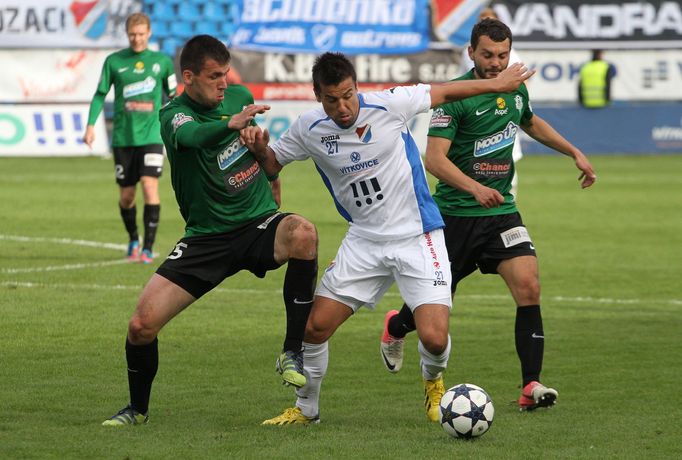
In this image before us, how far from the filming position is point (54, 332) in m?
9.77

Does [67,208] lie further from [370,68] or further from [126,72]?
[370,68]

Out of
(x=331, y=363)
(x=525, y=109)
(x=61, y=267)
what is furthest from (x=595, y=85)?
(x=525, y=109)

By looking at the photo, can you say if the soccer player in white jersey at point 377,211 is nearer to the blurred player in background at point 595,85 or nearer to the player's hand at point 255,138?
the player's hand at point 255,138

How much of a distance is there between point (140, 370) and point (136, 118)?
757 cm

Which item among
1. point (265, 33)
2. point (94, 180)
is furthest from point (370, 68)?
point (94, 180)

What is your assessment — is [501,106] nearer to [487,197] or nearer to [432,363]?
[487,197]

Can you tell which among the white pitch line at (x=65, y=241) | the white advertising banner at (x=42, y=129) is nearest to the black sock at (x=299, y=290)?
the white pitch line at (x=65, y=241)

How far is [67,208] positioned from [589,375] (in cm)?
1242

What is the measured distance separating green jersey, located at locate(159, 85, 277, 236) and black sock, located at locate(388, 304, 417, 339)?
1310mm

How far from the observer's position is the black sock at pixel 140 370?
Result: 6973 millimetres

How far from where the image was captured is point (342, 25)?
31656 mm

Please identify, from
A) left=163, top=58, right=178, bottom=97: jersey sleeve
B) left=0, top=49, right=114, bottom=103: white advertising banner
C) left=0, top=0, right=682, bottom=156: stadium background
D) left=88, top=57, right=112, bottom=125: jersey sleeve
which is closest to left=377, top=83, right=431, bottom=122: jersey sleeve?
left=163, top=58, right=178, bottom=97: jersey sleeve

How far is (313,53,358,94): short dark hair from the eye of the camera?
21.8 ft

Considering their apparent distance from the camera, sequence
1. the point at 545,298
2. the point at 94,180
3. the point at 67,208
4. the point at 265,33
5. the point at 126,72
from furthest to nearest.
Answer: the point at 265,33, the point at 94,180, the point at 67,208, the point at 126,72, the point at 545,298
